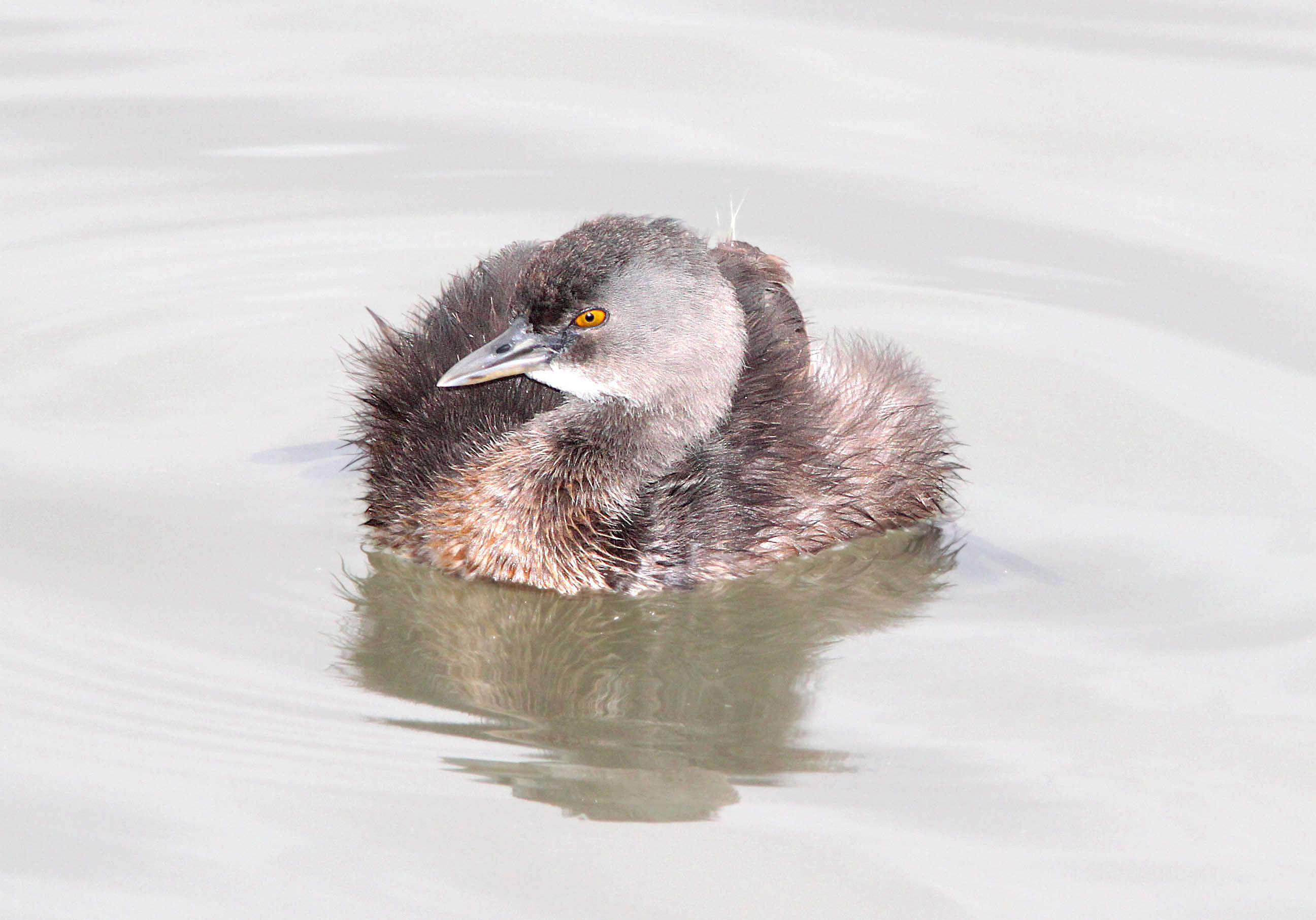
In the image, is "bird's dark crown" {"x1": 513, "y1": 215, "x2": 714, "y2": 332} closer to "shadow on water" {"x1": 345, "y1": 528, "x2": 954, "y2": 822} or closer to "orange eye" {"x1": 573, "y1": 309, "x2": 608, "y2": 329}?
"orange eye" {"x1": 573, "y1": 309, "x2": 608, "y2": 329}

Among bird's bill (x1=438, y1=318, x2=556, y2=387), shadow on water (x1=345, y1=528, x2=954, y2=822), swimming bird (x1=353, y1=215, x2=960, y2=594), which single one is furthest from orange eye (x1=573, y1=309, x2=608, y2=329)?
shadow on water (x1=345, y1=528, x2=954, y2=822)

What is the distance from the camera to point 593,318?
6.54 metres

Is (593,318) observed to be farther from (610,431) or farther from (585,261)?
(610,431)

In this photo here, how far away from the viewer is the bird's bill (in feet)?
21.2

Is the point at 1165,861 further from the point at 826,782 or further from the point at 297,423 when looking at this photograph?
the point at 297,423

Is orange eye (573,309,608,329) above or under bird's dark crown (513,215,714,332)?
under

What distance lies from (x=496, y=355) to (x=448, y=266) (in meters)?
Result: 2.72

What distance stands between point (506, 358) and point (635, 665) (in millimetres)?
1077

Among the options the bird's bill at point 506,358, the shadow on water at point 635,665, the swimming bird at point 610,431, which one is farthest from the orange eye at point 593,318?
the shadow on water at point 635,665

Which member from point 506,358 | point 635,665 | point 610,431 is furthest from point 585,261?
point 635,665

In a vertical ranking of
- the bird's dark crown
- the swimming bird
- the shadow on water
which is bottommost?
the shadow on water

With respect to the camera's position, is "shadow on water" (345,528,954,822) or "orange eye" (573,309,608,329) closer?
"shadow on water" (345,528,954,822)

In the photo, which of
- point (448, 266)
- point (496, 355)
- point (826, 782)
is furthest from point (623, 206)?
point (826, 782)

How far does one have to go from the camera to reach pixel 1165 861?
5398 mm
